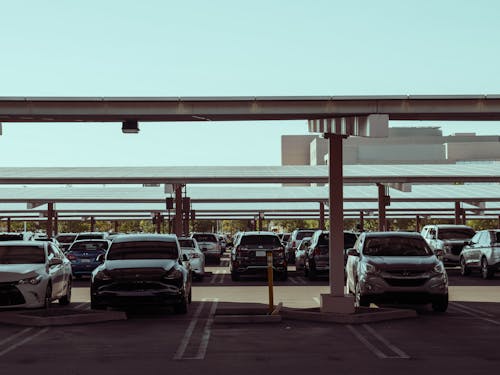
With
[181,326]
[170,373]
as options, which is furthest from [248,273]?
[170,373]

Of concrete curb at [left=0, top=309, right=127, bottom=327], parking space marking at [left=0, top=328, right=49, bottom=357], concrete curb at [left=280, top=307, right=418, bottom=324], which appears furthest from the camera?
concrete curb at [left=280, top=307, right=418, bottom=324]

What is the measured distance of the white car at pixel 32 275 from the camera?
65.3 ft

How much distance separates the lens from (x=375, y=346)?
14570mm

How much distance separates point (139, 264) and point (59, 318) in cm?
245

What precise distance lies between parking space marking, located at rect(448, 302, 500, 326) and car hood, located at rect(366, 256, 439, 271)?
120 cm

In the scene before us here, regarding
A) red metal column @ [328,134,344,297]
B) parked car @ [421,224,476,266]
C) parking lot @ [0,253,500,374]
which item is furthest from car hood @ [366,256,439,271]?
parked car @ [421,224,476,266]

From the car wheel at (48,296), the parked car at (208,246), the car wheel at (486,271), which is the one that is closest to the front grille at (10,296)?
the car wheel at (48,296)

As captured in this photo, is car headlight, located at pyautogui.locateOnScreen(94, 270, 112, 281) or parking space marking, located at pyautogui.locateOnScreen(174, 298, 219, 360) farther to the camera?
car headlight, located at pyautogui.locateOnScreen(94, 270, 112, 281)

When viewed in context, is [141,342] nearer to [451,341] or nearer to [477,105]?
[451,341]

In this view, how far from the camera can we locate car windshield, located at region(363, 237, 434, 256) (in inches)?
872

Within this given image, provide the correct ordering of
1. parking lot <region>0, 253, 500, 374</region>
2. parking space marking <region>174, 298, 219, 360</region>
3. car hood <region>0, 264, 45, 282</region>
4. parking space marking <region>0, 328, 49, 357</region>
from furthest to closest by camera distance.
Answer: car hood <region>0, 264, 45, 282</region> < parking space marking <region>0, 328, 49, 357</region> < parking space marking <region>174, 298, 219, 360</region> < parking lot <region>0, 253, 500, 374</region>

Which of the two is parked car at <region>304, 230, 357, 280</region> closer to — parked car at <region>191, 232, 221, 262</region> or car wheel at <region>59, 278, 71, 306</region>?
car wheel at <region>59, 278, 71, 306</region>

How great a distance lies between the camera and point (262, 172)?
143 ft

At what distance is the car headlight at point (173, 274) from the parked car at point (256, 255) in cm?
1309
